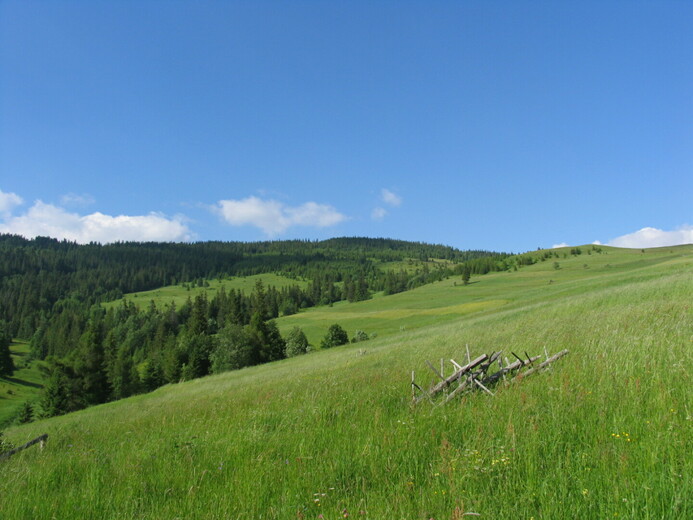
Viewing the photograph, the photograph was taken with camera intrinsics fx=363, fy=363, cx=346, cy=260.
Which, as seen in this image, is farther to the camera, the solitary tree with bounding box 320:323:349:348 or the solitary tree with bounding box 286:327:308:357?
the solitary tree with bounding box 320:323:349:348

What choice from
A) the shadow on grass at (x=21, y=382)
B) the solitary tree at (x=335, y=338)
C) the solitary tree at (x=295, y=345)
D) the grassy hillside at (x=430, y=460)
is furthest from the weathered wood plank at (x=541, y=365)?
the shadow on grass at (x=21, y=382)

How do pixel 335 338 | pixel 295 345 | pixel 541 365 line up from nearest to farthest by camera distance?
pixel 541 365
pixel 295 345
pixel 335 338

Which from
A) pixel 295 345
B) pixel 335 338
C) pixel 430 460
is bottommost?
pixel 295 345

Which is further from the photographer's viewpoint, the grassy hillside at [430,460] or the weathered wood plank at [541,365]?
the weathered wood plank at [541,365]

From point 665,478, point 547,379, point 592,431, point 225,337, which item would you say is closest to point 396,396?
point 547,379

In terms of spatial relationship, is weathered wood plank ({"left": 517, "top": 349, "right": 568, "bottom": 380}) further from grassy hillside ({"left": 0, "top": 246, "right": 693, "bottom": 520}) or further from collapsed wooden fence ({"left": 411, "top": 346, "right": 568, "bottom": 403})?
grassy hillside ({"left": 0, "top": 246, "right": 693, "bottom": 520})

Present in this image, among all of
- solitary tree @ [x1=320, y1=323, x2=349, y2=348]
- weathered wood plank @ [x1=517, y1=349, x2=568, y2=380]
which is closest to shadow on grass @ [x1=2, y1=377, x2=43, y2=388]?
solitary tree @ [x1=320, y1=323, x2=349, y2=348]

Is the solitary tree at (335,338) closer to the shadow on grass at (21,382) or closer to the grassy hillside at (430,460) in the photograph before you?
the grassy hillside at (430,460)

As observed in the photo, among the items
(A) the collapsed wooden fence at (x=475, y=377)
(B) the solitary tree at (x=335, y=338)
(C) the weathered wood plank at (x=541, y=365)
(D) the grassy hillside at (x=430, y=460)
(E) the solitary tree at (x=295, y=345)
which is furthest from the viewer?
(B) the solitary tree at (x=335, y=338)

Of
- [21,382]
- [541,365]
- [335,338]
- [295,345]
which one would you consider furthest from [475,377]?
[21,382]

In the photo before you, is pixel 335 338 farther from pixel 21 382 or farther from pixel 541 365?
pixel 21 382

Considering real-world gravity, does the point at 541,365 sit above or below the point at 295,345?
above

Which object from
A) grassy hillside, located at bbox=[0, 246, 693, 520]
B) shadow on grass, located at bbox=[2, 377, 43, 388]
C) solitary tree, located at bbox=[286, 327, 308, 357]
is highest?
grassy hillside, located at bbox=[0, 246, 693, 520]

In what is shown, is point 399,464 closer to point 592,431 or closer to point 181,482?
point 592,431
